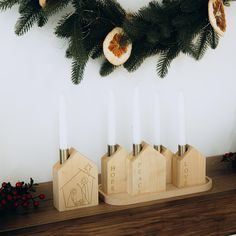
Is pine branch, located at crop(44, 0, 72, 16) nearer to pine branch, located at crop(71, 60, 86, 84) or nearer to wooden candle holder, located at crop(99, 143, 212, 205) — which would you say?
pine branch, located at crop(71, 60, 86, 84)

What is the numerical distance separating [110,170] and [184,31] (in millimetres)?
433

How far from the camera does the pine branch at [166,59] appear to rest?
4.36ft

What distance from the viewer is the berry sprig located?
3.61 feet

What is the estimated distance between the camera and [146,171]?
1.19 m

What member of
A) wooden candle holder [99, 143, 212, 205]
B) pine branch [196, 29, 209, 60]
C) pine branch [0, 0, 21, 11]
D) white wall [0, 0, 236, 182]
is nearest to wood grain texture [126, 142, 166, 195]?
wooden candle holder [99, 143, 212, 205]

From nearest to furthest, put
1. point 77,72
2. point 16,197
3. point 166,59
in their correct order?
point 16,197 < point 77,72 < point 166,59

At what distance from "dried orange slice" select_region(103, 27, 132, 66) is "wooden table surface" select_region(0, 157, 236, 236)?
1.27ft

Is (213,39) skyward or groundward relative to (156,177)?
skyward

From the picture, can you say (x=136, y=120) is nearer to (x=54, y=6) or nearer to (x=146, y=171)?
(x=146, y=171)

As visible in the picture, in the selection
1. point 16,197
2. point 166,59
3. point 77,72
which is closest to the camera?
point 16,197

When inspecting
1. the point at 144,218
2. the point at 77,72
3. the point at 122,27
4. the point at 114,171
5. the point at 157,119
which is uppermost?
the point at 122,27

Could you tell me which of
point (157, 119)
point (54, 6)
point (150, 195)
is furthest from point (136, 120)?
point (54, 6)

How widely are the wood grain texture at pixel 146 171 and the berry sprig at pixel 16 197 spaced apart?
0.24 metres

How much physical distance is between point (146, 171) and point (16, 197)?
337 mm
